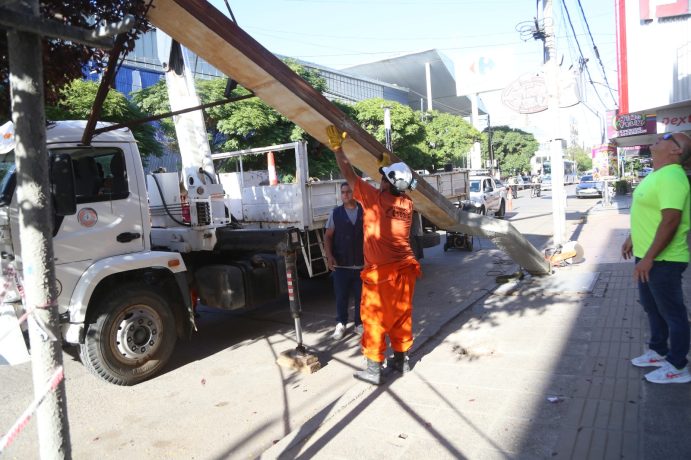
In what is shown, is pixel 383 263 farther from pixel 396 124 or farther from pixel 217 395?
pixel 396 124

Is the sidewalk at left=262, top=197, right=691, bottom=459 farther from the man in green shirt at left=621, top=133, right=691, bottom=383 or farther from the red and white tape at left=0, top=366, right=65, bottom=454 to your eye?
A: the red and white tape at left=0, top=366, right=65, bottom=454

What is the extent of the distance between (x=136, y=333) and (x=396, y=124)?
71.8 feet

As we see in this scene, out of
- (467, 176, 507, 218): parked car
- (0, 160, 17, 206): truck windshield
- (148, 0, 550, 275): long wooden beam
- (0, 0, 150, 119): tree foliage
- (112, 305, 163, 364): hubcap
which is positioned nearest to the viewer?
(0, 0, 150, 119): tree foliage

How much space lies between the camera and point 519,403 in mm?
3793

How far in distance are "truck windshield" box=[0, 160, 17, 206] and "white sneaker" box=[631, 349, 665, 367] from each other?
219 inches

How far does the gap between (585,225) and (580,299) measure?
34.6ft

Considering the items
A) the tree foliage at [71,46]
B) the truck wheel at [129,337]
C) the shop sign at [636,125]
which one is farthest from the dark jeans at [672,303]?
the shop sign at [636,125]

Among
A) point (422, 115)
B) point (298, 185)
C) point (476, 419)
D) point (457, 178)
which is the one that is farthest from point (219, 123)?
point (422, 115)

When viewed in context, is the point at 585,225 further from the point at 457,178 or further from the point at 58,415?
the point at 58,415

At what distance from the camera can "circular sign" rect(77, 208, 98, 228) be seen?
15.2 ft

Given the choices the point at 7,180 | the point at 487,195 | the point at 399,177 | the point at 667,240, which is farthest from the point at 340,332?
the point at 487,195

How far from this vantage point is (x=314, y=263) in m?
7.28

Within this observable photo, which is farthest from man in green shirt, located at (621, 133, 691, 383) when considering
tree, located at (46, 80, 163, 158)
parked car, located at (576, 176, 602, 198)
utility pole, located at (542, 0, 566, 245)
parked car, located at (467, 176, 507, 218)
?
parked car, located at (576, 176, 602, 198)

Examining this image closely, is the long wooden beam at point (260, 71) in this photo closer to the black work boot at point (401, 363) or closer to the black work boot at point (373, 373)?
the black work boot at point (401, 363)
